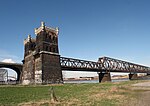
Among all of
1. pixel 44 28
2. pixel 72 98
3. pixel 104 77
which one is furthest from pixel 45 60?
pixel 104 77

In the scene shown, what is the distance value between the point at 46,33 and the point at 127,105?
41192mm

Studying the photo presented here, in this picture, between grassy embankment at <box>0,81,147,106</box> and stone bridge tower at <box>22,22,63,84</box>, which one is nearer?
grassy embankment at <box>0,81,147,106</box>

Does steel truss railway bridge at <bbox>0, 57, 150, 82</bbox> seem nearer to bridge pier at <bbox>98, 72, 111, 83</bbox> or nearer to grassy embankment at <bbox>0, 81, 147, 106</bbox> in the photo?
bridge pier at <bbox>98, 72, 111, 83</bbox>

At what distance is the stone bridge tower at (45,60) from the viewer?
4350cm

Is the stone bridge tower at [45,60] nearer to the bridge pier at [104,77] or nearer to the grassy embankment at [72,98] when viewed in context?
the grassy embankment at [72,98]

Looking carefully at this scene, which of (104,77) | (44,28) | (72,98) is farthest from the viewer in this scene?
(104,77)

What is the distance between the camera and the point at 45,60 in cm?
4466

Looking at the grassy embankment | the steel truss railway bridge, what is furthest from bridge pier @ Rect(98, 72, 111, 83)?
the grassy embankment

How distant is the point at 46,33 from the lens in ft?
157

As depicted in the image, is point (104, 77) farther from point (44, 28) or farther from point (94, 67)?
point (44, 28)

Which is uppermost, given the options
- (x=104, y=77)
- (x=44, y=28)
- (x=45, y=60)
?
(x=44, y=28)

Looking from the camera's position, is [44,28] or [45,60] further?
[44,28]

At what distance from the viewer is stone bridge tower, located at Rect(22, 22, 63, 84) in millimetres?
43500

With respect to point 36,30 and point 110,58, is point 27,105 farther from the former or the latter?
point 110,58
